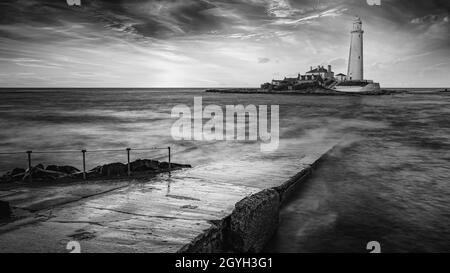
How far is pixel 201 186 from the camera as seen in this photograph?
25.1ft

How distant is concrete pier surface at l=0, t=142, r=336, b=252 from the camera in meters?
4.56

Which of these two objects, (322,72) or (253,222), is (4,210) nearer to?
(253,222)

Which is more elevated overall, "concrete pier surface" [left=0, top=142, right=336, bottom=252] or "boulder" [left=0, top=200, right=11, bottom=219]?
"boulder" [left=0, top=200, right=11, bottom=219]

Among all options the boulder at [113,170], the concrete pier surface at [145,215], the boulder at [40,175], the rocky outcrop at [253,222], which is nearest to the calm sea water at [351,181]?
the rocky outcrop at [253,222]

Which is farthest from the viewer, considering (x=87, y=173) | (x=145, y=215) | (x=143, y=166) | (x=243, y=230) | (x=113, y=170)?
(x=143, y=166)

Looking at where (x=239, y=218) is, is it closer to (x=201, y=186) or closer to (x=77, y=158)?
(x=201, y=186)

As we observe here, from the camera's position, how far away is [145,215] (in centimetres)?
566

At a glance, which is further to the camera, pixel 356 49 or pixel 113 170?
pixel 356 49

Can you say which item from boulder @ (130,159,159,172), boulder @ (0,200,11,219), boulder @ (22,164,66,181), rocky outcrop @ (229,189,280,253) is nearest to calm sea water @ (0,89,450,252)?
rocky outcrop @ (229,189,280,253)

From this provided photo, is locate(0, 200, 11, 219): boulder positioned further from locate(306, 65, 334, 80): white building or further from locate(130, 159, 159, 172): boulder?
locate(306, 65, 334, 80): white building

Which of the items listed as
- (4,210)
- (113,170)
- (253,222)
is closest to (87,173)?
(113,170)

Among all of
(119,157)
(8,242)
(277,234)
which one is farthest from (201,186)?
(119,157)

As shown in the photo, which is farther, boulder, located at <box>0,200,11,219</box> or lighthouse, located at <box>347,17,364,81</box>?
lighthouse, located at <box>347,17,364,81</box>

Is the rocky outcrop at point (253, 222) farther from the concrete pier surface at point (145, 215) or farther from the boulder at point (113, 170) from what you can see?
the boulder at point (113, 170)
